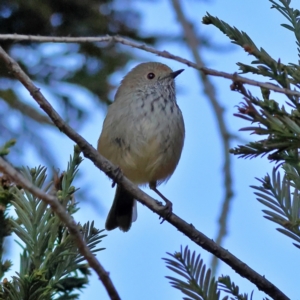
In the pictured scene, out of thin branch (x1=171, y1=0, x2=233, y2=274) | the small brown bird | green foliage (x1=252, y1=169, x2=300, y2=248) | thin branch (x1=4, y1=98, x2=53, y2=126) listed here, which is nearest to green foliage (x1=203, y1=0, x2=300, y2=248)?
green foliage (x1=252, y1=169, x2=300, y2=248)

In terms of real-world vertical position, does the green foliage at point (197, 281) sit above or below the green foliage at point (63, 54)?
below

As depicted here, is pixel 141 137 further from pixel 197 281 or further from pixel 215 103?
pixel 197 281

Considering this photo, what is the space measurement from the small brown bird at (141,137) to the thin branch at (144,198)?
1793 mm

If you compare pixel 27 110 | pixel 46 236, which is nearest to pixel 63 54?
pixel 27 110

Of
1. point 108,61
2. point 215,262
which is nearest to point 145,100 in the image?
point 108,61

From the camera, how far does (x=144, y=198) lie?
237 cm

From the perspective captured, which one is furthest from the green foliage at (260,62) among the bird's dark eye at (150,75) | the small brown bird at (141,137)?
the bird's dark eye at (150,75)

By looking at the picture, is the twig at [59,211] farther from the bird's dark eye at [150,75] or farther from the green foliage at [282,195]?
the bird's dark eye at [150,75]

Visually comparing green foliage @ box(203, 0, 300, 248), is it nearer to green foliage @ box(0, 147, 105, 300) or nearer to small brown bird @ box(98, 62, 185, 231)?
green foliage @ box(0, 147, 105, 300)

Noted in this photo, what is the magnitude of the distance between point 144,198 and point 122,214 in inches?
95.4

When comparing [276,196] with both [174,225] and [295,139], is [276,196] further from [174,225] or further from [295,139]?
[174,225]

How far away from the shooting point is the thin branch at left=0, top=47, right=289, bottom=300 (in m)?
1.75

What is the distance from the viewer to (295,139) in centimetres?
145

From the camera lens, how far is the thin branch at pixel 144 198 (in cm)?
175
